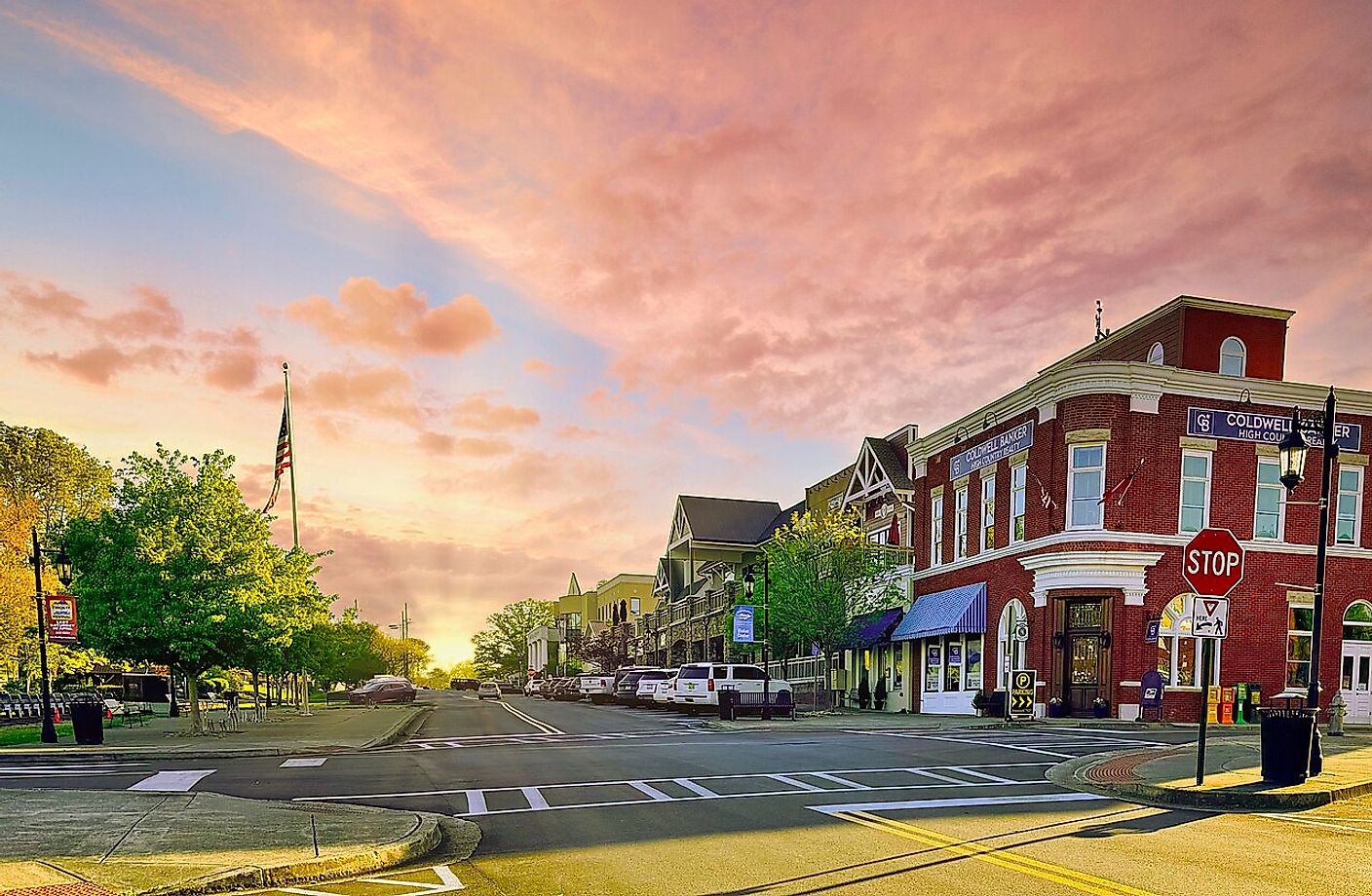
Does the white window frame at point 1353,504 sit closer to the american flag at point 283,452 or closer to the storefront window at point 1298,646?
the storefront window at point 1298,646

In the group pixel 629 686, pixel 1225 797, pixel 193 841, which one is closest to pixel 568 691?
pixel 629 686

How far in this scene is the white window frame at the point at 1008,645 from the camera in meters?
34.8

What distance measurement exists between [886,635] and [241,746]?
2610cm

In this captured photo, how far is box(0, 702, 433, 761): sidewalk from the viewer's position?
22547 mm

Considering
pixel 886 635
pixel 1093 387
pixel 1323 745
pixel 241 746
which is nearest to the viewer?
pixel 1323 745

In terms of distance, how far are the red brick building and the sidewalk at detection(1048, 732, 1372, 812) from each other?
11832mm

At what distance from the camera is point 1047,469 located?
3359cm

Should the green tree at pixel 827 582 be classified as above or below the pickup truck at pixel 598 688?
above

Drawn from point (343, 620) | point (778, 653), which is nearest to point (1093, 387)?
point (778, 653)

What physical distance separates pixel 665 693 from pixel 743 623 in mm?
4605

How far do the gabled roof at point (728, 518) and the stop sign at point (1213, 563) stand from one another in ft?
203

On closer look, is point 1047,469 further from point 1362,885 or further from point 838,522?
point 1362,885

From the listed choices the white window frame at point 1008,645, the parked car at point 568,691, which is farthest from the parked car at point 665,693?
the parked car at point 568,691

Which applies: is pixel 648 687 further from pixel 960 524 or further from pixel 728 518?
pixel 728 518
